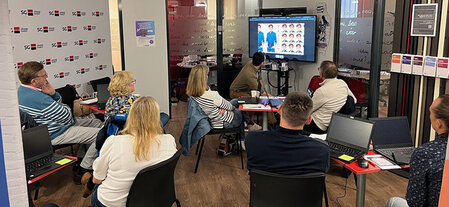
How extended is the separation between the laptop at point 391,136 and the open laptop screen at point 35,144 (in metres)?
2.69

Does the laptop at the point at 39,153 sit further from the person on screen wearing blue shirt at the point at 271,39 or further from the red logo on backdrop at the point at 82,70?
the person on screen wearing blue shirt at the point at 271,39

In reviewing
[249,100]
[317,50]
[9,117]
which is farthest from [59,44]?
[9,117]

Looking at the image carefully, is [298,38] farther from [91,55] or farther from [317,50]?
[91,55]

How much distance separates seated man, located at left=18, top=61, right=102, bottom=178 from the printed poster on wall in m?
2.70

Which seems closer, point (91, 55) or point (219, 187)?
point (219, 187)

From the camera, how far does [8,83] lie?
135cm

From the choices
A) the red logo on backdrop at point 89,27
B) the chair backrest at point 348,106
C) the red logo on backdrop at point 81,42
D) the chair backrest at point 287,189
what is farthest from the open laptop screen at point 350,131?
the red logo on backdrop at point 89,27

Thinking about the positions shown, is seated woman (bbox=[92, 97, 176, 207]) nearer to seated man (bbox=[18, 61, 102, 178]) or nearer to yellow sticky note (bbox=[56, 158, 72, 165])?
yellow sticky note (bbox=[56, 158, 72, 165])

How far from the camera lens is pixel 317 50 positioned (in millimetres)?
7273

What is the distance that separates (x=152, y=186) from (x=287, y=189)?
2.97ft

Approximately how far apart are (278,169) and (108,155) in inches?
44.6

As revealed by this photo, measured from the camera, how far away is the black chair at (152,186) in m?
2.72

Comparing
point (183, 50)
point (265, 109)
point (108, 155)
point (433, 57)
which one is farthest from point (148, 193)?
point (183, 50)

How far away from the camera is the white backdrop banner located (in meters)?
5.46
